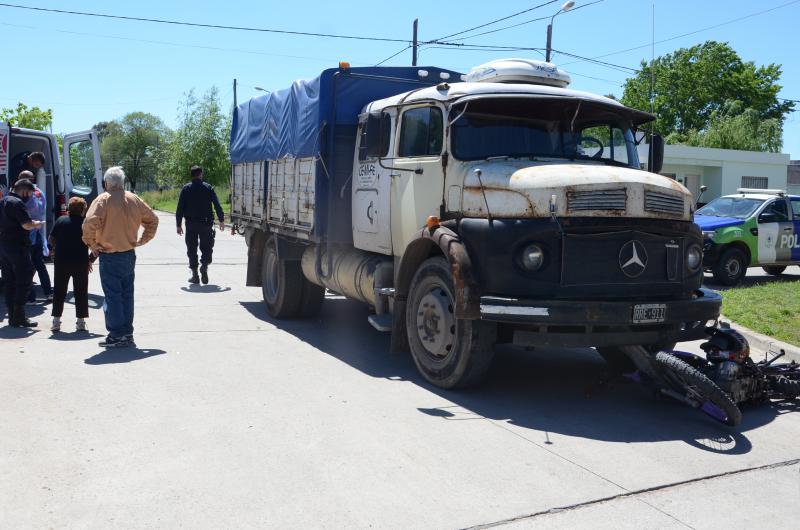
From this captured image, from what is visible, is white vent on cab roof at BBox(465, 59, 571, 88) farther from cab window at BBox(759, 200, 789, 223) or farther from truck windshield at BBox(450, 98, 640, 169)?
cab window at BBox(759, 200, 789, 223)

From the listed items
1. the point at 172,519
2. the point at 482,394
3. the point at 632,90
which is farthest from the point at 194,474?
the point at 632,90

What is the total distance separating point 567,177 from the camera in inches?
230

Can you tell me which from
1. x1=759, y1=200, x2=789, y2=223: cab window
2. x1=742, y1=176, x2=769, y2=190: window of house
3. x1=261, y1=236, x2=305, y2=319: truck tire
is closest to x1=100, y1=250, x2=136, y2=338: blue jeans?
x1=261, y1=236, x2=305, y2=319: truck tire

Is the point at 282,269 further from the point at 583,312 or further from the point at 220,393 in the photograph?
the point at 583,312

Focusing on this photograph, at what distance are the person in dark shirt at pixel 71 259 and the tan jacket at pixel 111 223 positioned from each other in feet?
2.41

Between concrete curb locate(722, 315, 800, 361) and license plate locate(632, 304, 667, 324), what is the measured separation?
2961 mm

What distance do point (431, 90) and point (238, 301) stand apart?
5.60 metres

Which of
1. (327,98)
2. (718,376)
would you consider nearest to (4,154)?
(327,98)

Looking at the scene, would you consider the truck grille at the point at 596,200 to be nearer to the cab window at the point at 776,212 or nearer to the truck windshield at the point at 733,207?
the truck windshield at the point at 733,207

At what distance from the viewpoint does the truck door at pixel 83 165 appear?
12805mm

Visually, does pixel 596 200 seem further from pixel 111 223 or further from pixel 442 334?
pixel 111 223

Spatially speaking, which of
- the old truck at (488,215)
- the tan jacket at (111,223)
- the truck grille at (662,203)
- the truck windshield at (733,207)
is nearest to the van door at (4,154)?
the tan jacket at (111,223)

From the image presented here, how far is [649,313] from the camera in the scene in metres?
5.89

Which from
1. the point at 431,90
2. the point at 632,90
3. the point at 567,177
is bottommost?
the point at 567,177
